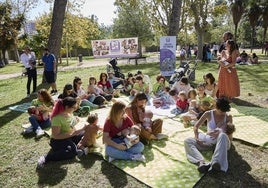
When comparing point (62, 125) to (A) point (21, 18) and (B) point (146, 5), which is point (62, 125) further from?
(A) point (21, 18)

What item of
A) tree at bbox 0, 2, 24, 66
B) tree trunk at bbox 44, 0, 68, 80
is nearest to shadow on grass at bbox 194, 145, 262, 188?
tree trunk at bbox 44, 0, 68, 80

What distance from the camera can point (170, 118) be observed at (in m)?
6.77

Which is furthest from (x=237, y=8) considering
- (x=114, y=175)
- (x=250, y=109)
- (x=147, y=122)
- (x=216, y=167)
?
(x=114, y=175)

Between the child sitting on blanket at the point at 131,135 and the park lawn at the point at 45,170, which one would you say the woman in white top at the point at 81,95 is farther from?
the child sitting on blanket at the point at 131,135

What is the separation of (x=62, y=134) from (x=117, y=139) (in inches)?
36.2

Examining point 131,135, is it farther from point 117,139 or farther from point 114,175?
point 114,175

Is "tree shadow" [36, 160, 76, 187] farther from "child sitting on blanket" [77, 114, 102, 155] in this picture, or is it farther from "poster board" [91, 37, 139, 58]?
"poster board" [91, 37, 139, 58]

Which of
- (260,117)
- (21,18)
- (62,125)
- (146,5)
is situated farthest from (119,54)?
(21,18)

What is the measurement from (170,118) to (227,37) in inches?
114

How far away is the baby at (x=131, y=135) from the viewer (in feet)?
14.6

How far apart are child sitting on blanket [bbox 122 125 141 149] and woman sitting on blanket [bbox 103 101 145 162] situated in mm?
24

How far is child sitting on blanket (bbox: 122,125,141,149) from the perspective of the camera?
4453 millimetres

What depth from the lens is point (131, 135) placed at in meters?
4.53

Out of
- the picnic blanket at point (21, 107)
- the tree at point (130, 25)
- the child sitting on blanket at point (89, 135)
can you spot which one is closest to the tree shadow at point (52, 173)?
the child sitting on blanket at point (89, 135)
